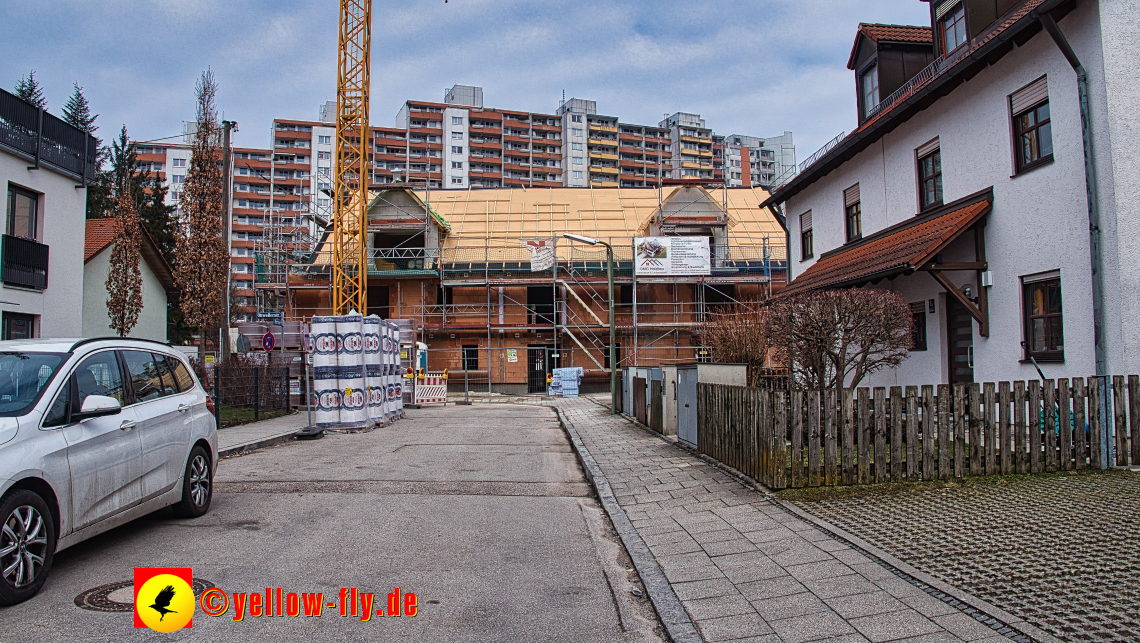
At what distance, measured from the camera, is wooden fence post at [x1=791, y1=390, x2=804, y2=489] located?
23.7 feet

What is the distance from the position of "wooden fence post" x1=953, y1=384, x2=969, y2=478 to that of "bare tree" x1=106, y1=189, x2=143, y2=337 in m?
22.6

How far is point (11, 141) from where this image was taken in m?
18.0

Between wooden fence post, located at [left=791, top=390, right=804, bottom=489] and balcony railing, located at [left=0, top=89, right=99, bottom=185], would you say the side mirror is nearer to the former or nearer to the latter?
wooden fence post, located at [left=791, top=390, right=804, bottom=489]

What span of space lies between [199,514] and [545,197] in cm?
3932

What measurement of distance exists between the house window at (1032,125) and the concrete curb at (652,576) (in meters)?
8.11

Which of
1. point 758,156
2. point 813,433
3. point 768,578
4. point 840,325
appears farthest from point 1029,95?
point 758,156

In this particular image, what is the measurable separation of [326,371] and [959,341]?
12.8 m

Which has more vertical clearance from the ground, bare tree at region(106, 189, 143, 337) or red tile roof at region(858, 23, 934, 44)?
red tile roof at region(858, 23, 934, 44)

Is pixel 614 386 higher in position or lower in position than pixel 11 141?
lower

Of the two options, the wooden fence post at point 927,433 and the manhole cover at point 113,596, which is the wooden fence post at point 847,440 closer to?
the wooden fence post at point 927,433

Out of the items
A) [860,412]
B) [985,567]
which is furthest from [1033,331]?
[985,567]

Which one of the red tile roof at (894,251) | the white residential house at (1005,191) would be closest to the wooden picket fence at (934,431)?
the white residential house at (1005,191)

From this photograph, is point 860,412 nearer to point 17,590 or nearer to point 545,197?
point 17,590

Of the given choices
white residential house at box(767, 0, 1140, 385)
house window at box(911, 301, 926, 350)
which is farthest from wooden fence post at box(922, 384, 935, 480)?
house window at box(911, 301, 926, 350)
